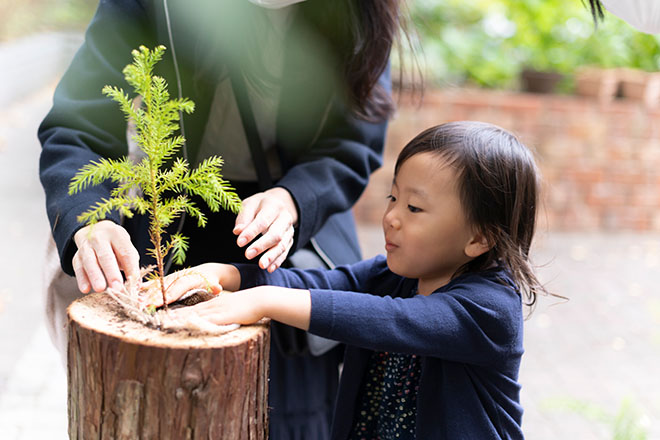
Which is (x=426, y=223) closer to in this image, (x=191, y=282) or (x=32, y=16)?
(x=191, y=282)

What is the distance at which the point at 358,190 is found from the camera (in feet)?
6.91

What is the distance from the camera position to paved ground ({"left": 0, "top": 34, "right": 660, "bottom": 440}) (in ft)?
11.4

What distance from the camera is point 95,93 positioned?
1.81 metres

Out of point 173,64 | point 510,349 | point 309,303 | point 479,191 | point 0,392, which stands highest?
point 173,64

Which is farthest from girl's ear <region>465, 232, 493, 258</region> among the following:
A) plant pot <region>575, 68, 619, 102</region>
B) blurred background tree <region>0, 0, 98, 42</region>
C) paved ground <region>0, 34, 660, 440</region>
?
blurred background tree <region>0, 0, 98, 42</region>

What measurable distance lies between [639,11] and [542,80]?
506 centimetres

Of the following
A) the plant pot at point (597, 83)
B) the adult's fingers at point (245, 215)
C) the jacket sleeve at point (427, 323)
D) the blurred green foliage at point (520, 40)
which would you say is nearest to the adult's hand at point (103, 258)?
the adult's fingers at point (245, 215)

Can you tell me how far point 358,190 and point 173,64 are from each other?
0.65 metres

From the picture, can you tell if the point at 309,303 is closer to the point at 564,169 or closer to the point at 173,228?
the point at 173,228

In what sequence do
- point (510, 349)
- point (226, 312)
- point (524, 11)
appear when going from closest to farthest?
point (226, 312), point (510, 349), point (524, 11)

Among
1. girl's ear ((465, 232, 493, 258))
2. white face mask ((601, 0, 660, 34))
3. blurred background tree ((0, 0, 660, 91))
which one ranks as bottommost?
blurred background tree ((0, 0, 660, 91))

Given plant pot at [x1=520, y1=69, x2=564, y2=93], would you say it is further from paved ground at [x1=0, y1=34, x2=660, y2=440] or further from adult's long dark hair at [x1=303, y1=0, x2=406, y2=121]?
adult's long dark hair at [x1=303, y1=0, x2=406, y2=121]

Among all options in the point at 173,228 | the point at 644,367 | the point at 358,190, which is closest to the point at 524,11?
the point at 644,367

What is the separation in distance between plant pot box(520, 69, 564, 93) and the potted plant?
5.39 meters
